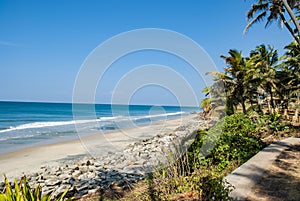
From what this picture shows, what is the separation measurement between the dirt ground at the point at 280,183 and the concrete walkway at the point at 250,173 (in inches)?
3.4

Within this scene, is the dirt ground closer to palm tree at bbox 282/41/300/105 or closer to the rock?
the rock

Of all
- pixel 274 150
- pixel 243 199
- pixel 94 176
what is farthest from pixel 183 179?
pixel 94 176

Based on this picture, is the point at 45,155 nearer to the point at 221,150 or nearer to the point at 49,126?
the point at 221,150

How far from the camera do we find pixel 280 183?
398cm

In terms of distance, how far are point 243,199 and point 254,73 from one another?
15.1 meters

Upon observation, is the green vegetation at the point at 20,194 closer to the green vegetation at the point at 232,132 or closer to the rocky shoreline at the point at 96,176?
the green vegetation at the point at 232,132

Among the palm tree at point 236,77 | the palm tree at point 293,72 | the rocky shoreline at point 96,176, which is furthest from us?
the palm tree at point 293,72

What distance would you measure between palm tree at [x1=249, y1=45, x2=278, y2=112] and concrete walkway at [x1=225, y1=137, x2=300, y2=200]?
12.3 meters

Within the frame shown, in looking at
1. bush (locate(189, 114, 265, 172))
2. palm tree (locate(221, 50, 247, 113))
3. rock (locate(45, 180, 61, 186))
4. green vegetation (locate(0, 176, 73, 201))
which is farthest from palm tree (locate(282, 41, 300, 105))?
green vegetation (locate(0, 176, 73, 201))

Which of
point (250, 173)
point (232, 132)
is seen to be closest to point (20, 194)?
point (250, 173)

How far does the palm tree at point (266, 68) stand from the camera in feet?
58.4

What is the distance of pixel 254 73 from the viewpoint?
53.9ft

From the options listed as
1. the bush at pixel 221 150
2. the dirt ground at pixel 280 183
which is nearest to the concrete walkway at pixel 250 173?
the dirt ground at pixel 280 183

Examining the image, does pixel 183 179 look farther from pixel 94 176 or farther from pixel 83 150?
pixel 83 150
